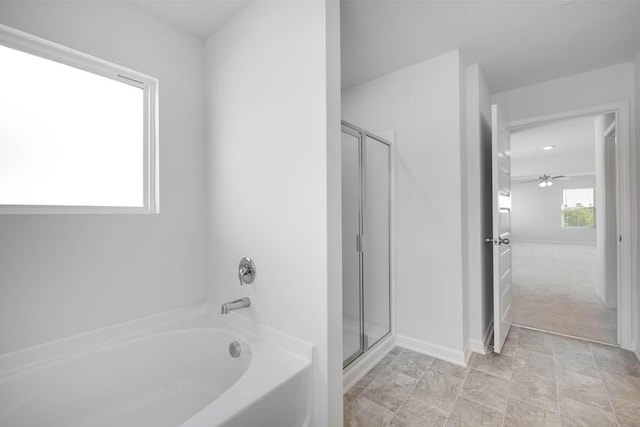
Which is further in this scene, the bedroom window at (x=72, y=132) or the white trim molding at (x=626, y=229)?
the white trim molding at (x=626, y=229)

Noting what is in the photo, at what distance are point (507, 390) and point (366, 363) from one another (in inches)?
35.9

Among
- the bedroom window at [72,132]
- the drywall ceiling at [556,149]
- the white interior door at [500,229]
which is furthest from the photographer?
the drywall ceiling at [556,149]

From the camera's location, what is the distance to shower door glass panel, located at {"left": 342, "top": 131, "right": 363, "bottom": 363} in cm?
212

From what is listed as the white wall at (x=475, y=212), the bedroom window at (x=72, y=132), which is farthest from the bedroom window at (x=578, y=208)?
the bedroom window at (x=72, y=132)

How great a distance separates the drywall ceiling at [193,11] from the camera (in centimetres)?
168

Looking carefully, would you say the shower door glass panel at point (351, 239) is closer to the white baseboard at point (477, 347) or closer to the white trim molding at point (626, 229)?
the white baseboard at point (477, 347)

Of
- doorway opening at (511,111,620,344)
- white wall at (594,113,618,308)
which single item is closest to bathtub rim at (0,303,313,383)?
doorway opening at (511,111,620,344)

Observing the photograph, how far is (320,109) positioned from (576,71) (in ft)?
8.86

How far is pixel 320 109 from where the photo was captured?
1.31m

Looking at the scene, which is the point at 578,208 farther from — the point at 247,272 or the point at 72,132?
the point at 72,132

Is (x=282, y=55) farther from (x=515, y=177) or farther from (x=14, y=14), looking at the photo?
(x=515, y=177)

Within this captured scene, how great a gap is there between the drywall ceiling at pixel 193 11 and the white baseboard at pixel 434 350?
278cm

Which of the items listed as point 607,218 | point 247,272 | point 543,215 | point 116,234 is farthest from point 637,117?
point 543,215

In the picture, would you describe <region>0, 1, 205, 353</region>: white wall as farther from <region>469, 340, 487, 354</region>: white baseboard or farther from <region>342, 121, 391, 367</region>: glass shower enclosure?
<region>469, 340, 487, 354</region>: white baseboard
